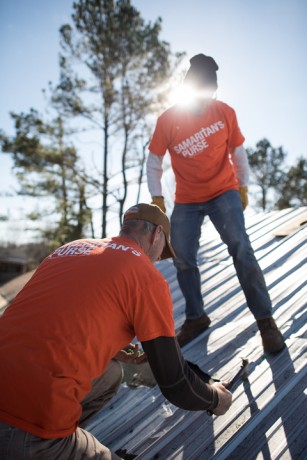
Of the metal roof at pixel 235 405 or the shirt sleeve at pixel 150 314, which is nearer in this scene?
the shirt sleeve at pixel 150 314

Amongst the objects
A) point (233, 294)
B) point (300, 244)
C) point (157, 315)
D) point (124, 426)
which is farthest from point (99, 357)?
point (300, 244)

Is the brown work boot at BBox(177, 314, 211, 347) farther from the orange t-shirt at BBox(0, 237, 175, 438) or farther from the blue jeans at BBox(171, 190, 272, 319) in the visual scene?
the orange t-shirt at BBox(0, 237, 175, 438)

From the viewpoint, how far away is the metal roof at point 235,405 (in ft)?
4.91

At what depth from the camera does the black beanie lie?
2660mm

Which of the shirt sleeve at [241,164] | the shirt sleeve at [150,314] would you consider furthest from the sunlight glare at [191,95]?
the shirt sleeve at [150,314]

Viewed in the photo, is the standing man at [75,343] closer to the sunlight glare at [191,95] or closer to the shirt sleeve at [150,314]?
the shirt sleeve at [150,314]

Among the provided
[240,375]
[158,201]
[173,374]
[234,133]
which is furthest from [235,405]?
[234,133]

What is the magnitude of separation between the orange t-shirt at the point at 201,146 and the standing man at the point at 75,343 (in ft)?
4.75

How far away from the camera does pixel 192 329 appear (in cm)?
264

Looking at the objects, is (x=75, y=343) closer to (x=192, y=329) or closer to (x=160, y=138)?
(x=192, y=329)

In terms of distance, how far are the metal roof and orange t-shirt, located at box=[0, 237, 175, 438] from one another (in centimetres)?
69

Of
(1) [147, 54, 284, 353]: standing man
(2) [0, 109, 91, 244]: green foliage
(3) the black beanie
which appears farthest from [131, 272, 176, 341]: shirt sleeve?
(2) [0, 109, 91, 244]: green foliage

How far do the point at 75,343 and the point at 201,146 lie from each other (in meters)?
1.92

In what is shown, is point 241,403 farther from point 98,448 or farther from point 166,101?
point 166,101
